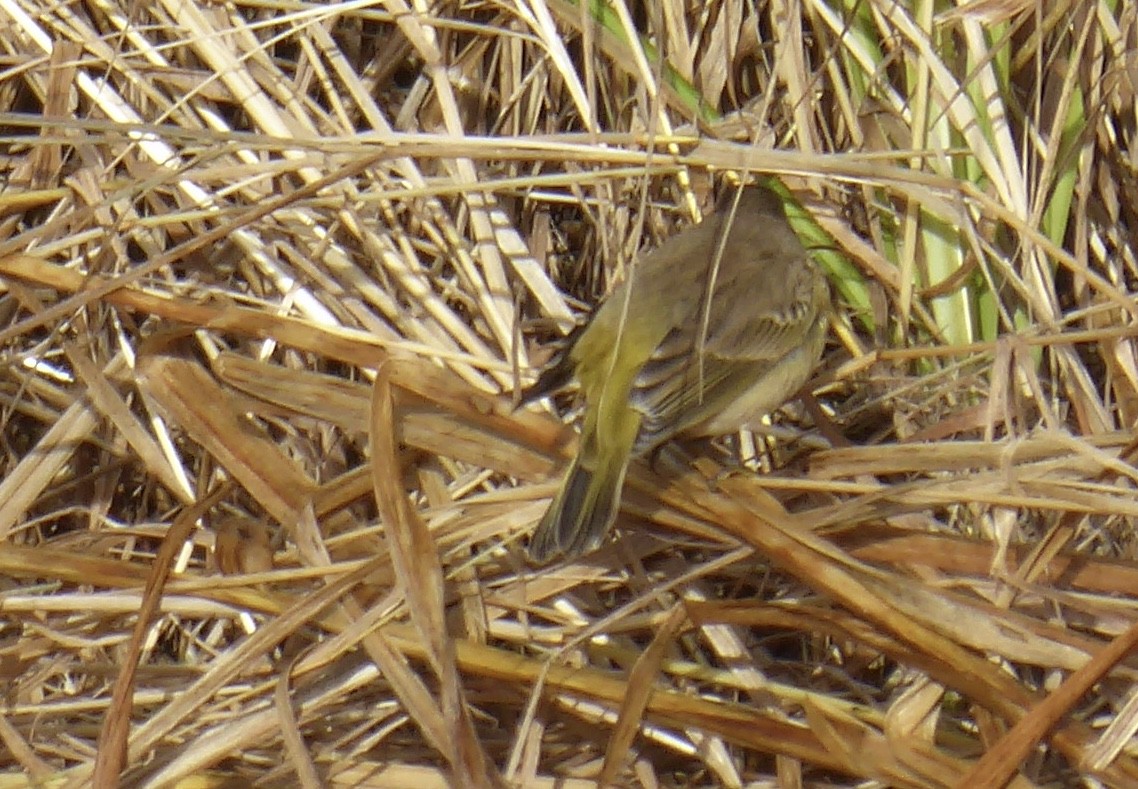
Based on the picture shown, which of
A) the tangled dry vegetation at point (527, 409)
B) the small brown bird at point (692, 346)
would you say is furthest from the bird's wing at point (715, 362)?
the tangled dry vegetation at point (527, 409)

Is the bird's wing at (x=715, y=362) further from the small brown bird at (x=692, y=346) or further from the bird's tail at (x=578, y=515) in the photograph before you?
the bird's tail at (x=578, y=515)

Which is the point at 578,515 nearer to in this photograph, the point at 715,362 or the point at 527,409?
the point at 527,409

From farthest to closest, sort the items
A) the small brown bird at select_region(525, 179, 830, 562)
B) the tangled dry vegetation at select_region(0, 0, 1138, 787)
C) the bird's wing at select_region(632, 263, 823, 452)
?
the bird's wing at select_region(632, 263, 823, 452) < the small brown bird at select_region(525, 179, 830, 562) < the tangled dry vegetation at select_region(0, 0, 1138, 787)

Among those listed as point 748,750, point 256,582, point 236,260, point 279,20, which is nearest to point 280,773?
point 256,582

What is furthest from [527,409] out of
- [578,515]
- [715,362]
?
[715,362]

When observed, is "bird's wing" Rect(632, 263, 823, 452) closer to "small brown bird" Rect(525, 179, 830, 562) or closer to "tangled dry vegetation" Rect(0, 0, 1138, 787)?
"small brown bird" Rect(525, 179, 830, 562)

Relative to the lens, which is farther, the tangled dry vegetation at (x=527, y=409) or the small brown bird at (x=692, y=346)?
the small brown bird at (x=692, y=346)

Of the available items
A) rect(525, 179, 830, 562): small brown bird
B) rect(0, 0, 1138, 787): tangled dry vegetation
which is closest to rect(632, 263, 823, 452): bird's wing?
rect(525, 179, 830, 562): small brown bird
